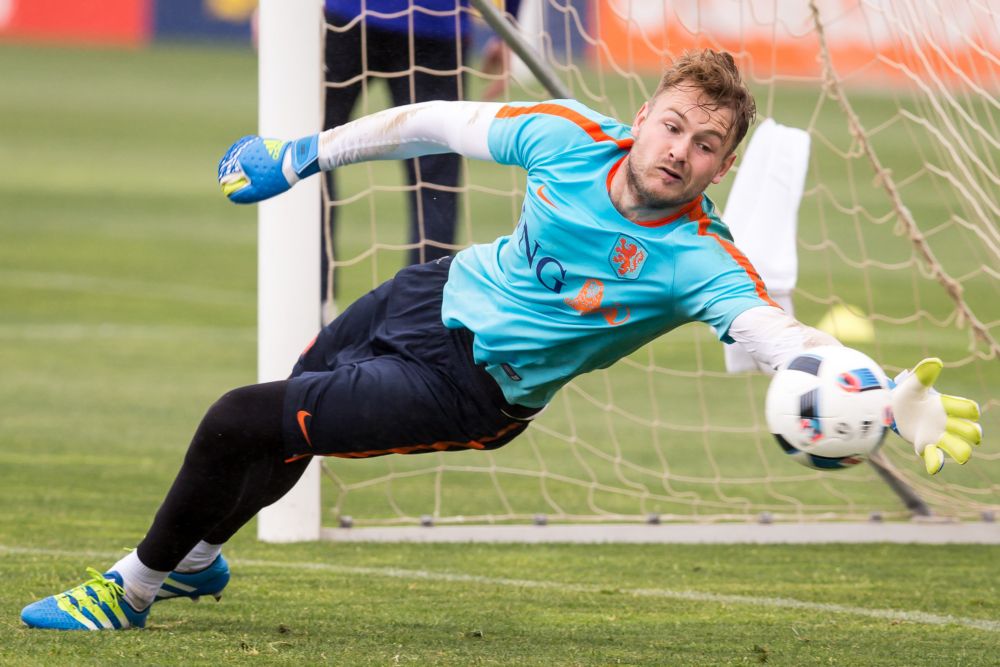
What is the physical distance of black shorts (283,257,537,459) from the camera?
3.48 meters

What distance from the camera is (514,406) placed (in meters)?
3.55

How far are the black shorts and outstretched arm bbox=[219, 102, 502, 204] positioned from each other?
344 mm

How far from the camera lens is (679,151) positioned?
323 centimetres

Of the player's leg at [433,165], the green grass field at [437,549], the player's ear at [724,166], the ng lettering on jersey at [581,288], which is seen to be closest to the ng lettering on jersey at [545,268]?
the ng lettering on jersey at [581,288]

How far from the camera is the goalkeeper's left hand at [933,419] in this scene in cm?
272

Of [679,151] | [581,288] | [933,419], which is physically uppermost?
[679,151]

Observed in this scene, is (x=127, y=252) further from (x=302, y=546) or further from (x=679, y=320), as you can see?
(x=679, y=320)

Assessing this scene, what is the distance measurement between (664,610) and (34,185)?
13.5 m

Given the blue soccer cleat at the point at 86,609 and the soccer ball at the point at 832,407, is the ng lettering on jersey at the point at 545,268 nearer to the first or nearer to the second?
the soccer ball at the point at 832,407

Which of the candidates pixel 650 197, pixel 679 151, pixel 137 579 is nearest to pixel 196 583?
pixel 137 579

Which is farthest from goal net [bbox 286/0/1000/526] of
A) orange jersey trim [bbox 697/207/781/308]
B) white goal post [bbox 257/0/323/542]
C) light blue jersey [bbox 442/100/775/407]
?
orange jersey trim [bbox 697/207/781/308]

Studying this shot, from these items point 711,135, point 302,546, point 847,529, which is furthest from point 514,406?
point 847,529

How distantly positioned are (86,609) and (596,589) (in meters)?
1.50

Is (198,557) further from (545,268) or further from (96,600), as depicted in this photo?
(545,268)
